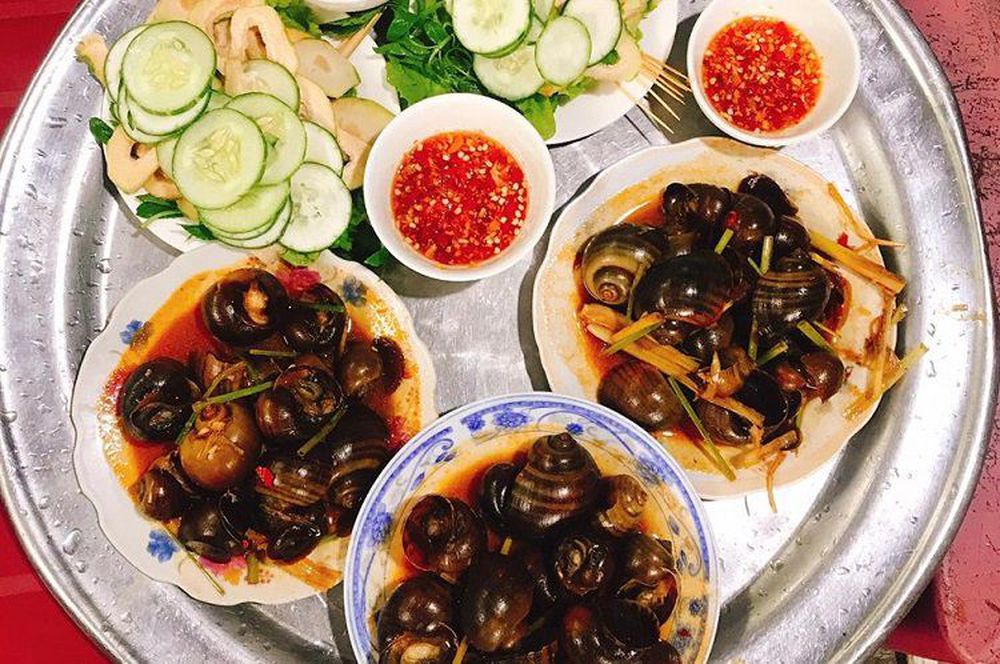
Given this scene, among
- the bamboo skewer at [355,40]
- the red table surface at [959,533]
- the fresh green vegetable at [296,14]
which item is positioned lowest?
the red table surface at [959,533]

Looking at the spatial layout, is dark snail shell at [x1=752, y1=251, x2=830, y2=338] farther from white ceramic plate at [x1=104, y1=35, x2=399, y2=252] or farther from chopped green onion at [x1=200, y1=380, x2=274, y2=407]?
chopped green onion at [x1=200, y1=380, x2=274, y2=407]

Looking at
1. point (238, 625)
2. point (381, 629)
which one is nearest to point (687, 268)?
point (381, 629)

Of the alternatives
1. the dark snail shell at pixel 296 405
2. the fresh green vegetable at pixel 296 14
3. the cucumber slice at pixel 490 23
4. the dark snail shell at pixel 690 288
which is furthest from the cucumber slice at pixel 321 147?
the dark snail shell at pixel 690 288

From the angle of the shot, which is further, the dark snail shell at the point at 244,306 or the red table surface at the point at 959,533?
the red table surface at the point at 959,533

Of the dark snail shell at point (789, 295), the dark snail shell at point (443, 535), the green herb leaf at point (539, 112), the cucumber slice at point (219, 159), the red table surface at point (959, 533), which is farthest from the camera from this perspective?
the red table surface at point (959, 533)

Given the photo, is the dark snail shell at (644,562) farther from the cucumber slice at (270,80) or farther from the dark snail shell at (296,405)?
the cucumber slice at (270,80)

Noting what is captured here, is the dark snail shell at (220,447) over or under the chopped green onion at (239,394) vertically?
under

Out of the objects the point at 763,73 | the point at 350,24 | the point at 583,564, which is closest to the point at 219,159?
the point at 350,24

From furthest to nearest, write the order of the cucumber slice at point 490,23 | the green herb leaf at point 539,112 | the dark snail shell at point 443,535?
the green herb leaf at point 539,112 < the cucumber slice at point 490,23 < the dark snail shell at point 443,535
